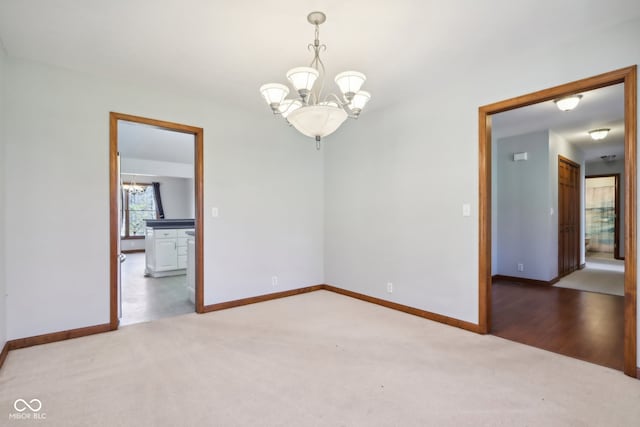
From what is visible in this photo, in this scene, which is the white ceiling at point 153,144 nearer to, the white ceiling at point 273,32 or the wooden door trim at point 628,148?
the white ceiling at point 273,32

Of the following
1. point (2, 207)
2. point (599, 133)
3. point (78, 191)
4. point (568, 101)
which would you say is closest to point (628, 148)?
point (568, 101)

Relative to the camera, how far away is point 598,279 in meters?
5.55

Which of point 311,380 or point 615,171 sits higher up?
point 615,171

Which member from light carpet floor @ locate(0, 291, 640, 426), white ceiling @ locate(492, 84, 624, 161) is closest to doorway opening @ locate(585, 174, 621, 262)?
white ceiling @ locate(492, 84, 624, 161)

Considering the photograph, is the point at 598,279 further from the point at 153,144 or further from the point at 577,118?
the point at 153,144

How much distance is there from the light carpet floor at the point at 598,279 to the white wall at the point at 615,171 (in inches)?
44.1

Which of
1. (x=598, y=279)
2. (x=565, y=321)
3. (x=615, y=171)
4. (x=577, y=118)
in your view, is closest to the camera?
(x=565, y=321)

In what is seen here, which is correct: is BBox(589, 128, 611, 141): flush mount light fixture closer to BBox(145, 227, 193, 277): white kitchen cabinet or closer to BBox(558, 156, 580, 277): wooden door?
BBox(558, 156, 580, 277): wooden door

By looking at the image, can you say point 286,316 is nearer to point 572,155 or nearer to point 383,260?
point 383,260

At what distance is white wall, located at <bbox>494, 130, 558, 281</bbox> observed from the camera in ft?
17.0

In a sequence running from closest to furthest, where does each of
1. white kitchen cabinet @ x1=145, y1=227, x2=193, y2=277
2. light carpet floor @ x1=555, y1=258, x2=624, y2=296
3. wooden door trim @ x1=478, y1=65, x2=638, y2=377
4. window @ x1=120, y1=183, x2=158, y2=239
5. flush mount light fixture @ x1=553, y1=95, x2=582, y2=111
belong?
wooden door trim @ x1=478, y1=65, x2=638, y2=377, flush mount light fixture @ x1=553, y1=95, x2=582, y2=111, light carpet floor @ x1=555, y1=258, x2=624, y2=296, white kitchen cabinet @ x1=145, y1=227, x2=193, y2=277, window @ x1=120, y1=183, x2=158, y2=239

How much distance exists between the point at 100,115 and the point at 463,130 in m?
3.50

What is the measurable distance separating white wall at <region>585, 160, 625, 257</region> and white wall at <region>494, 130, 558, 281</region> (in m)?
4.33

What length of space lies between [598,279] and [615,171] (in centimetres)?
407
